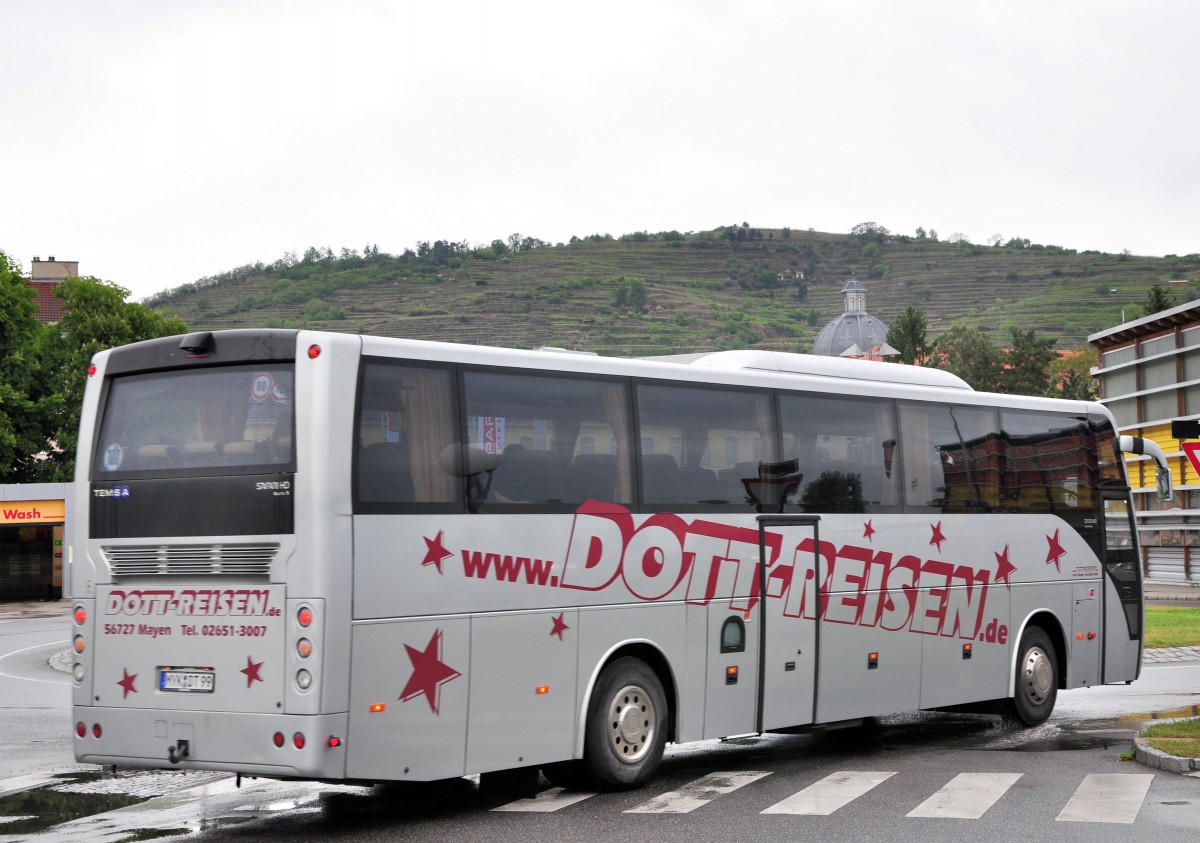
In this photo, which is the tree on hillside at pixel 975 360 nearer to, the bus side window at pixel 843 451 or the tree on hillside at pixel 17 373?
the tree on hillside at pixel 17 373

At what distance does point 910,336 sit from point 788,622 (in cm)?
9085

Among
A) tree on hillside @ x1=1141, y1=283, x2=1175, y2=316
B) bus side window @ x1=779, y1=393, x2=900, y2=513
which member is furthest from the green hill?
bus side window @ x1=779, y1=393, x2=900, y2=513

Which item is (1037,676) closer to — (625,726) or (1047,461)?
(1047,461)

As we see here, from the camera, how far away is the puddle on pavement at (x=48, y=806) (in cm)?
996

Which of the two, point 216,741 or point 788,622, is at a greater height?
point 788,622

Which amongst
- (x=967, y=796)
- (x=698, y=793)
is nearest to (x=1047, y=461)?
(x=967, y=796)

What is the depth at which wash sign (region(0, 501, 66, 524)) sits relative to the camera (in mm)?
48906

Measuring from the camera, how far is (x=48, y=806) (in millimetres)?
10719

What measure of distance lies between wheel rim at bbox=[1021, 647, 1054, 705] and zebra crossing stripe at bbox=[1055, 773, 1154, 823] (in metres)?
3.79

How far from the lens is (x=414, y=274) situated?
520 ft

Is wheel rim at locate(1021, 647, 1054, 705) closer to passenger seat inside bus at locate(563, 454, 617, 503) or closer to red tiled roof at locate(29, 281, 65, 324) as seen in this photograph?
passenger seat inside bus at locate(563, 454, 617, 503)

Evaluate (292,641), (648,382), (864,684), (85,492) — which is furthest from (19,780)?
(864,684)

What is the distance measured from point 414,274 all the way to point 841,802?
15035 centimetres

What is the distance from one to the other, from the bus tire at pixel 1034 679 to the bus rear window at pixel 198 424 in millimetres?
8480
